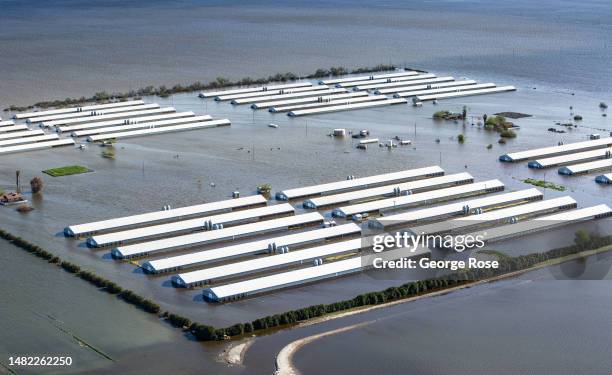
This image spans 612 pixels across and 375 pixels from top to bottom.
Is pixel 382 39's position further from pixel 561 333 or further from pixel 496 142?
pixel 561 333

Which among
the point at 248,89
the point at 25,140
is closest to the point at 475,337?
the point at 25,140

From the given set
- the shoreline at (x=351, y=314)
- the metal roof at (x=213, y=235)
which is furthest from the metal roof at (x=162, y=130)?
the shoreline at (x=351, y=314)

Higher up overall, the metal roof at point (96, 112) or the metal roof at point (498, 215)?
the metal roof at point (96, 112)

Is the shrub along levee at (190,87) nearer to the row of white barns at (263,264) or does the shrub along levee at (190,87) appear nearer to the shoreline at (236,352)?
the row of white barns at (263,264)

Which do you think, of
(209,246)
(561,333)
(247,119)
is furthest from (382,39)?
(561,333)

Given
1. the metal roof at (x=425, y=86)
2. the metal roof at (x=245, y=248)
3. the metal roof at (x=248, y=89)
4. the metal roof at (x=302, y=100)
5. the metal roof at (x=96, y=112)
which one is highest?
the metal roof at (x=248, y=89)

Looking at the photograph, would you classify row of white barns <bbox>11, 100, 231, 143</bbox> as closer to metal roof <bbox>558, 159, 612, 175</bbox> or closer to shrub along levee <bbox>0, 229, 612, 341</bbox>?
shrub along levee <bbox>0, 229, 612, 341</bbox>

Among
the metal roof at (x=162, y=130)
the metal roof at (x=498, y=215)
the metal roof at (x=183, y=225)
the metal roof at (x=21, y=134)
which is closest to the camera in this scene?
the metal roof at (x=183, y=225)
